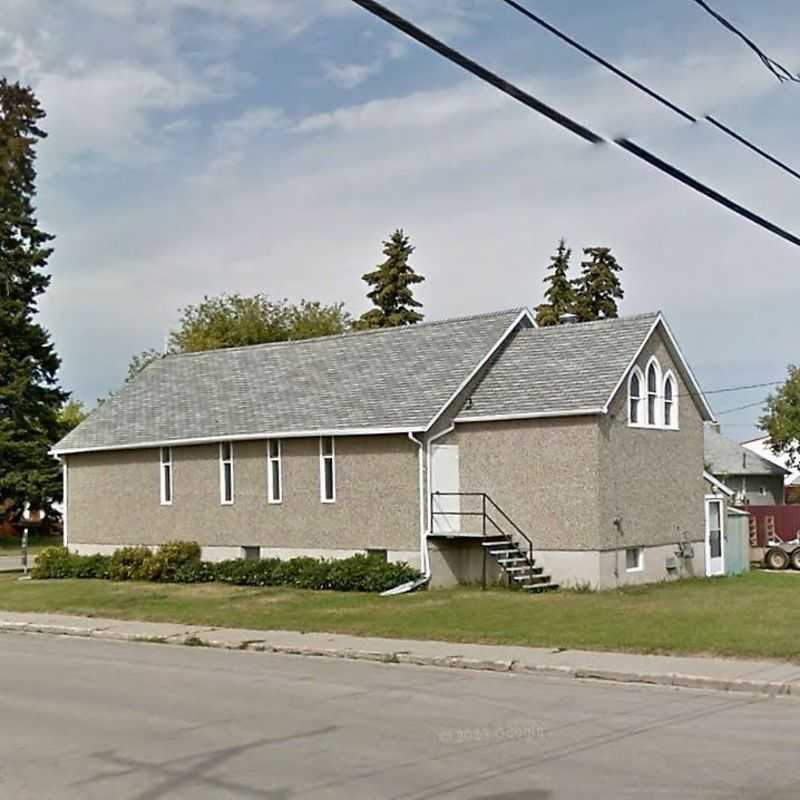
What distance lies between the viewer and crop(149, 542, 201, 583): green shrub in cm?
3119

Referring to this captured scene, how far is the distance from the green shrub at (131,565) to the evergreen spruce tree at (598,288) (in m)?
36.6

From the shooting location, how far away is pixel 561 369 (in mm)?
28562

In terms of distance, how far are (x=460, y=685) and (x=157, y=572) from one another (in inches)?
689

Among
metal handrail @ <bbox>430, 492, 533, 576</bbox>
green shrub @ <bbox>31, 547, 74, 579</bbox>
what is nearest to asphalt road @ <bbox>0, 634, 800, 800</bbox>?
metal handrail @ <bbox>430, 492, 533, 576</bbox>

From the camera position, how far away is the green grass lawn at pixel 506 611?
18.1m

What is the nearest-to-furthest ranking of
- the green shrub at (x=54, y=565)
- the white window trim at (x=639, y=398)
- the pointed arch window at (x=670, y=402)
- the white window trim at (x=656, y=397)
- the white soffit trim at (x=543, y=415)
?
the white soffit trim at (x=543, y=415), the white window trim at (x=639, y=398), the white window trim at (x=656, y=397), the pointed arch window at (x=670, y=402), the green shrub at (x=54, y=565)

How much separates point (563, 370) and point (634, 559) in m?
4.58

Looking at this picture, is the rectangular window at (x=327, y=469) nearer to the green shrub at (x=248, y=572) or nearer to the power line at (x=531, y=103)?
the green shrub at (x=248, y=572)

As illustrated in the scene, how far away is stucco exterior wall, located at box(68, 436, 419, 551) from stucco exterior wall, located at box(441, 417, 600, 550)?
1.53 meters

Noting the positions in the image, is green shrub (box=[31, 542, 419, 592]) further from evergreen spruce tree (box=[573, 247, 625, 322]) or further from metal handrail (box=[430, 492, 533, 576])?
evergreen spruce tree (box=[573, 247, 625, 322])

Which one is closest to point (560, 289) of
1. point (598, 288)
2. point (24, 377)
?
point (598, 288)

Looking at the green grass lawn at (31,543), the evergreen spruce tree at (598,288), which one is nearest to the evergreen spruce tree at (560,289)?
the evergreen spruce tree at (598,288)

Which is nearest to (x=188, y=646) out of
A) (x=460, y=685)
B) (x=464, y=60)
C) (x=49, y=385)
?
(x=460, y=685)

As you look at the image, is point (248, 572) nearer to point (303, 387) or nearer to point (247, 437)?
point (247, 437)
